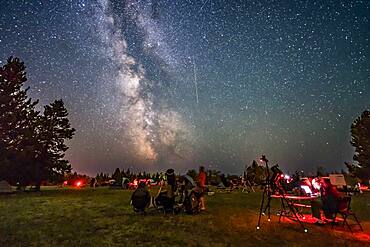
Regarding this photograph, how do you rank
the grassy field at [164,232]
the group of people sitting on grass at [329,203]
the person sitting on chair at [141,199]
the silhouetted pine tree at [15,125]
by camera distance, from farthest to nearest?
the silhouetted pine tree at [15,125], the person sitting on chair at [141,199], the group of people sitting on grass at [329,203], the grassy field at [164,232]

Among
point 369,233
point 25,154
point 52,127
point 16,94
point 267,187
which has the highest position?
point 16,94

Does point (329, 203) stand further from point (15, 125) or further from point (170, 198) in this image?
point (15, 125)

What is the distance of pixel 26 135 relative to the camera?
3058 centimetres

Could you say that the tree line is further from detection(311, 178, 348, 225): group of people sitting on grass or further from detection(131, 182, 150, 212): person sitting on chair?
detection(311, 178, 348, 225): group of people sitting on grass

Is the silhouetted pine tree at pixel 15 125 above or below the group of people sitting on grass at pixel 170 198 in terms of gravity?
above

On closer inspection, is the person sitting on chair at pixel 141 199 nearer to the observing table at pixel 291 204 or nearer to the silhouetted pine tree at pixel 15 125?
the observing table at pixel 291 204

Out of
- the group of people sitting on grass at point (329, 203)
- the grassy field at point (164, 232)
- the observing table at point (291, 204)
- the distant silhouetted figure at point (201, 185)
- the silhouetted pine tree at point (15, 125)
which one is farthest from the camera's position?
the silhouetted pine tree at point (15, 125)

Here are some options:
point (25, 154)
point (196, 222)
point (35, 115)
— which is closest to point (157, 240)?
point (196, 222)

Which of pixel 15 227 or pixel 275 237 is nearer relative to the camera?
pixel 275 237

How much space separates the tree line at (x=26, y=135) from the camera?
29.2m

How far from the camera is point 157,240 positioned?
281 inches

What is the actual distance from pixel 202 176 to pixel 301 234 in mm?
6763

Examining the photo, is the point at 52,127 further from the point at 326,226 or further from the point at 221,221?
the point at 326,226

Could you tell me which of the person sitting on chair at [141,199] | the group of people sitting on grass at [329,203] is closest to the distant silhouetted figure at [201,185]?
the person sitting on chair at [141,199]
